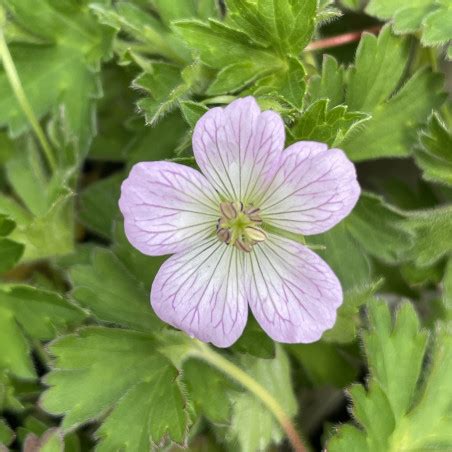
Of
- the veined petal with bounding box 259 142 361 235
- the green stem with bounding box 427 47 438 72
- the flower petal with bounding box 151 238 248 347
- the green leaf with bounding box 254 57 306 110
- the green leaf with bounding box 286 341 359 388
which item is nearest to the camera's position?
the veined petal with bounding box 259 142 361 235

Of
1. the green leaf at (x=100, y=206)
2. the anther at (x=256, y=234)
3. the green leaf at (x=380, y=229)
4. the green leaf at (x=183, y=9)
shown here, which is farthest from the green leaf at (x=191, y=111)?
the green leaf at (x=100, y=206)

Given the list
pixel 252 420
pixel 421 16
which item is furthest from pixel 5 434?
pixel 421 16

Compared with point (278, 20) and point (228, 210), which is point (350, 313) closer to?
point (228, 210)

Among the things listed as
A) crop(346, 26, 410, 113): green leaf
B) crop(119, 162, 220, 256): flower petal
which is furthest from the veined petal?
crop(346, 26, 410, 113): green leaf

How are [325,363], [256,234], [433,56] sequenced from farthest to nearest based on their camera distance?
[325,363], [433,56], [256,234]

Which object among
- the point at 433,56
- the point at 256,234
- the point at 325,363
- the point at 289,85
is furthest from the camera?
the point at 325,363

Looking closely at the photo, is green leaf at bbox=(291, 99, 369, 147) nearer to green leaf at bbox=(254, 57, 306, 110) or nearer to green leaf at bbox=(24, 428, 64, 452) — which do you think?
green leaf at bbox=(254, 57, 306, 110)
